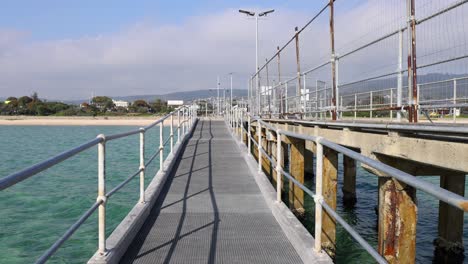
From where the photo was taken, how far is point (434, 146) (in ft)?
15.5

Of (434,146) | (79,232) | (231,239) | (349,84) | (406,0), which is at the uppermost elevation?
(406,0)

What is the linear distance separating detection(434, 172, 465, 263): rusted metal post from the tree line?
104 m

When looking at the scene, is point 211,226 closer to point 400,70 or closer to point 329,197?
point 329,197

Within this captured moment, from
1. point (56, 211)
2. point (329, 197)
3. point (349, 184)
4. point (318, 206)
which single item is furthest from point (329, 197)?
point (56, 211)

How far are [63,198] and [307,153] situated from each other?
9491mm

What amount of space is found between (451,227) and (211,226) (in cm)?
502

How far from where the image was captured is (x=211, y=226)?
16.6 ft

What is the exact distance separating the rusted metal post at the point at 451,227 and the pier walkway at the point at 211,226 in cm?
345

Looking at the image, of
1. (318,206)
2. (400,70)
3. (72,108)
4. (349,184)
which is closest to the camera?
(318,206)

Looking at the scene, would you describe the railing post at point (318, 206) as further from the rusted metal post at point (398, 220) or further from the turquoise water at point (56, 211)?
the turquoise water at point (56, 211)

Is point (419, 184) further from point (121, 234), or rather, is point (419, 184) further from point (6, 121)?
point (6, 121)

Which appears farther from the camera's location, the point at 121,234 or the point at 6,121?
the point at 6,121

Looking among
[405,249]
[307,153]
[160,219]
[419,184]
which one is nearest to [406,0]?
[405,249]

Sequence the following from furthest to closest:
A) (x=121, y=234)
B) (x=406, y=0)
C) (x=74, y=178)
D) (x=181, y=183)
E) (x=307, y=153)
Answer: (x=307, y=153) → (x=74, y=178) → (x=181, y=183) → (x=406, y=0) → (x=121, y=234)
